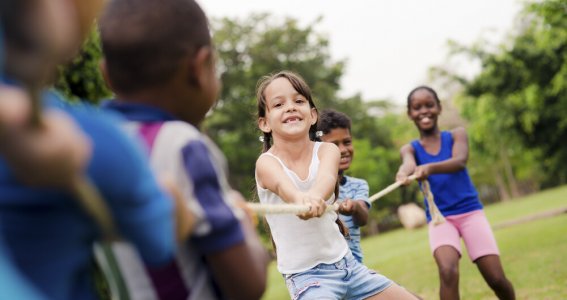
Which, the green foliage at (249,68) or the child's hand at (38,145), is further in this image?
the green foliage at (249,68)

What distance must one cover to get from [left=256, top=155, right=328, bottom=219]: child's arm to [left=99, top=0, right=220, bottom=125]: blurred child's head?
128cm

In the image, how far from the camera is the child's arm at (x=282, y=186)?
2902 mm

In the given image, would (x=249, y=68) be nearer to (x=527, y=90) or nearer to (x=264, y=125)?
(x=527, y=90)

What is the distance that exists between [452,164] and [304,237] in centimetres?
237

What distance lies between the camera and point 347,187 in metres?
4.77

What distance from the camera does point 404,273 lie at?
11.4m

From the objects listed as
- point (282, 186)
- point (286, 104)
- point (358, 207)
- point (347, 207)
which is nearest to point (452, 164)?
point (358, 207)

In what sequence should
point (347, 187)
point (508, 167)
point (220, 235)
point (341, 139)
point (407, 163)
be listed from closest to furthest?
point (220, 235) → point (347, 187) → point (341, 139) → point (407, 163) → point (508, 167)

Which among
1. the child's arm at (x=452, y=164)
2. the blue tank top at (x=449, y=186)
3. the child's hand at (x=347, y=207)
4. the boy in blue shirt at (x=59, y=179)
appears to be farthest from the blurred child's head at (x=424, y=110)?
the boy in blue shirt at (x=59, y=179)

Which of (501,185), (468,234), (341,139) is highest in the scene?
(341,139)

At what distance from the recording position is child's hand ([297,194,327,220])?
2.85 m

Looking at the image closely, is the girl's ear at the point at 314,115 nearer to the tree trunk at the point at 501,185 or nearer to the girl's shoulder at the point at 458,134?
the girl's shoulder at the point at 458,134

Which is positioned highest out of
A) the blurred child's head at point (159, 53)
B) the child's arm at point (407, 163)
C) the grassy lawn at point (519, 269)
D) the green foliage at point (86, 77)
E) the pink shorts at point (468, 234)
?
the green foliage at point (86, 77)

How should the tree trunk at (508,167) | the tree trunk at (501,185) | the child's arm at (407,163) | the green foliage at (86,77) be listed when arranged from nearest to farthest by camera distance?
the child's arm at (407,163)
the green foliage at (86,77)
the tree trunk at (508,167)
the tree trunk at (501,185)
